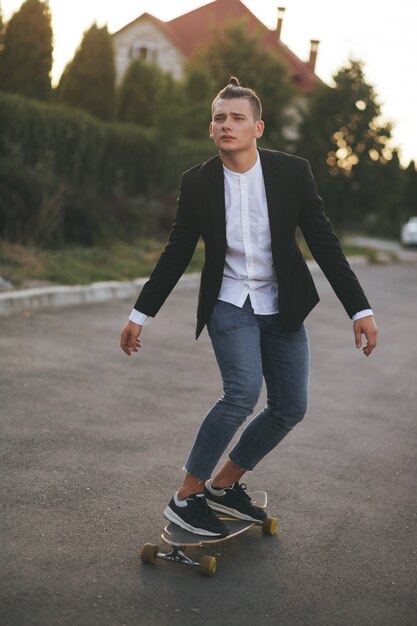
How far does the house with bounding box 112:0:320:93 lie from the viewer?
5359cm

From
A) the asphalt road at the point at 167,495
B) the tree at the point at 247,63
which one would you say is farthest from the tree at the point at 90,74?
the tree at the point at 247,63

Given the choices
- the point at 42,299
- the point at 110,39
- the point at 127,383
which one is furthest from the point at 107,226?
the point at 127,383

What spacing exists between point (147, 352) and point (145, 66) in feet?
50.5

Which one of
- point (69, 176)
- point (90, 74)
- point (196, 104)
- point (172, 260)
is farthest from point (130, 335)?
point (196, 104)

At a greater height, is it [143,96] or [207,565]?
[143,96]

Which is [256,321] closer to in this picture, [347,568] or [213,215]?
[213,215]

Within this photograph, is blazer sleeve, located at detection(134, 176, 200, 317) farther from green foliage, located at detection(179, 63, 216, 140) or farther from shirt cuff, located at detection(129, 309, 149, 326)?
green foliage, located at detection(179, 63, 216, 140)

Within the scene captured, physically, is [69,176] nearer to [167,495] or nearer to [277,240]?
[167,495]

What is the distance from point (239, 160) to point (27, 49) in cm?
1495

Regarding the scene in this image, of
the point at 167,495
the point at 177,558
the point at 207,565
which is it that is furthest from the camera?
the point at 167,495

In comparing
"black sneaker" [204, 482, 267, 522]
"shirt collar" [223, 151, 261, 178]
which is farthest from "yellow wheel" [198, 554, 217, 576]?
"shirt collar" [223, 151, 261, 178]

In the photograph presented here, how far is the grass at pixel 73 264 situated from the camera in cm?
1248

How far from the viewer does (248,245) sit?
4.21m

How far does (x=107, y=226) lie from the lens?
17641mm
